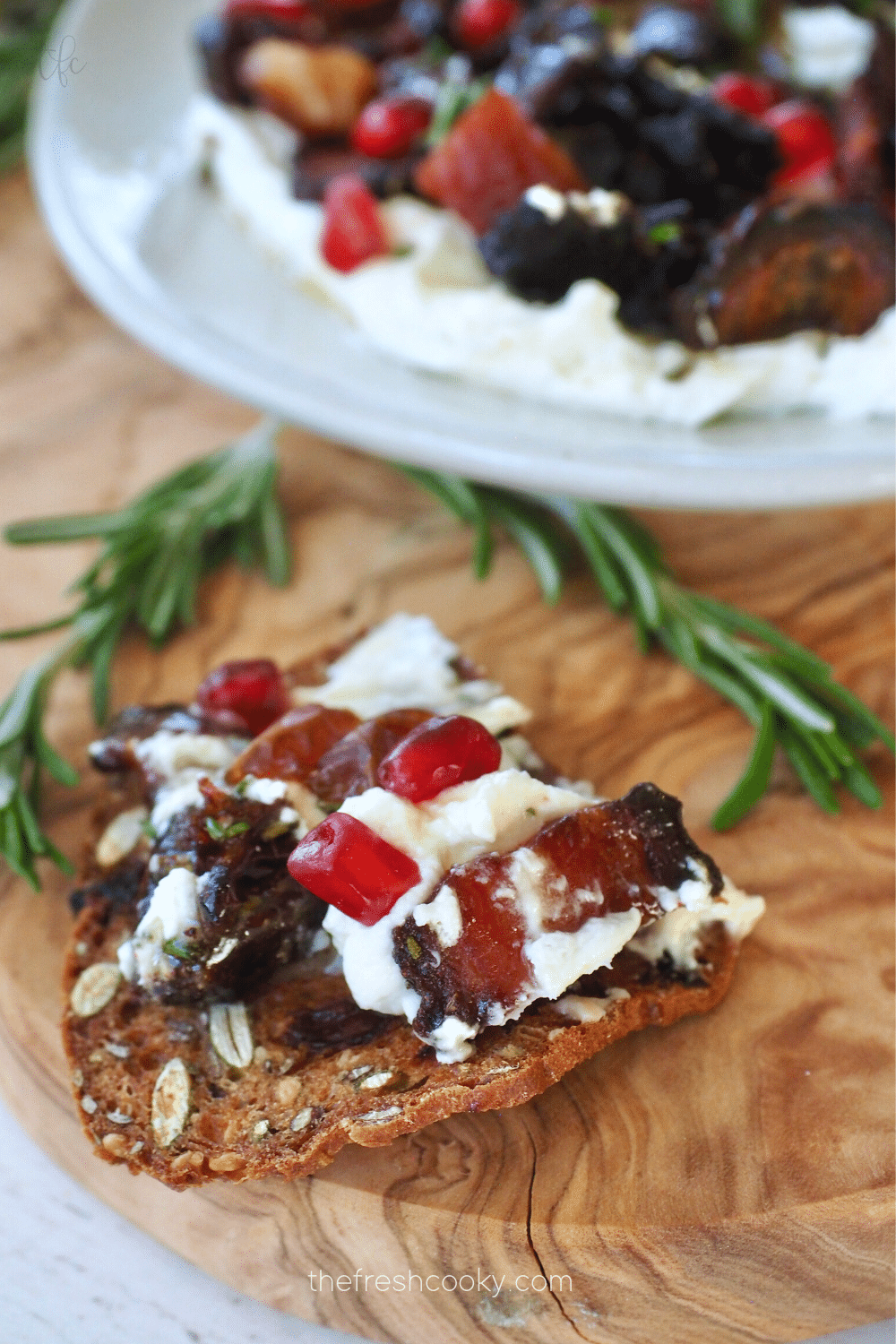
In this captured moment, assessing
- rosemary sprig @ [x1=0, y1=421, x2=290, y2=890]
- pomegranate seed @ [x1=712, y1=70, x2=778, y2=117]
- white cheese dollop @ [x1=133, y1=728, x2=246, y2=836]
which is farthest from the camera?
pomegranate seed @ [x1=712, y1=70, x2=778, y2=117]

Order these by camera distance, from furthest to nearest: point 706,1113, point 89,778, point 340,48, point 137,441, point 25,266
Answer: point 25,266 < point 340,48 < point 137,441 < point 89,778 < point 706,1113

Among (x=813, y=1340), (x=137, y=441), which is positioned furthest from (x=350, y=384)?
(x=813, y=1340)

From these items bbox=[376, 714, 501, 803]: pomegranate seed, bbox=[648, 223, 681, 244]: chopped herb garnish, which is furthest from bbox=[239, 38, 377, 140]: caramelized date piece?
bbox=[376, 714, 501, 803]: pomegranate seed

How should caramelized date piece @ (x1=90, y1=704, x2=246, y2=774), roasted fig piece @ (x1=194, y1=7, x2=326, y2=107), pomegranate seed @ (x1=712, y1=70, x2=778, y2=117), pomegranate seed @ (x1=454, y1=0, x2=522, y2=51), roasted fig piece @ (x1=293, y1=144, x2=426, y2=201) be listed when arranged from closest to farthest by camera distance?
caramelized date piece @ (x1=90, y1=704, x2=246, y2=774) → roasted fig piece @ (x1=293, y1=144, x2=426, y2=201) → pomegranate seed @ (x1=712, y1=70, x2=778, y2=117) → roasted fig piece @ (x1=194, y1=7, x2=326, y2=107) → pomegranate seed @ (x1=454, y1=0, x2=522, y2=51)

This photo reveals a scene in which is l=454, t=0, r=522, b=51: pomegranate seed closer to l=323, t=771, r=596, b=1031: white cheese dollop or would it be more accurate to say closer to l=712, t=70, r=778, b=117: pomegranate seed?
l=712, t=70, r=778, b=117: pomegranate seed

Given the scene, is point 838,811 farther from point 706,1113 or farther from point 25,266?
point 25,266

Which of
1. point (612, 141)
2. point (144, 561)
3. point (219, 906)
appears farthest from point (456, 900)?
point (612, 141)
